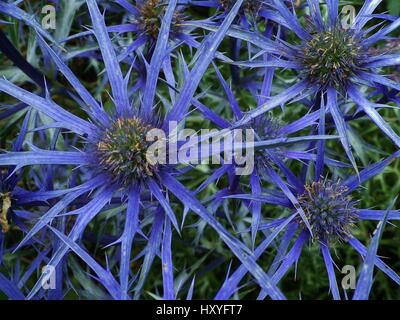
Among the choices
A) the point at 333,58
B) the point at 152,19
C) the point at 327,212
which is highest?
the point at 152,19

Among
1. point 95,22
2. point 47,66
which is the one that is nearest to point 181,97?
point 95,22

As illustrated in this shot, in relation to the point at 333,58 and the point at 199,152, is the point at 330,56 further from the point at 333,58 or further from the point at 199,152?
the point at 199,152

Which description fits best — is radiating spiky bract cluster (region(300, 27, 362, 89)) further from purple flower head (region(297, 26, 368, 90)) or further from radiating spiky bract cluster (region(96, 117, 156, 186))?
radiating spiky bract cluster (region(96, 117, 156, 186))

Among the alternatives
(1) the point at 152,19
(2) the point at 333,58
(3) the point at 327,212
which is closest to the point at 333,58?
(2) the point at 333,58

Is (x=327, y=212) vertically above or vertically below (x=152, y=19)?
Result: below

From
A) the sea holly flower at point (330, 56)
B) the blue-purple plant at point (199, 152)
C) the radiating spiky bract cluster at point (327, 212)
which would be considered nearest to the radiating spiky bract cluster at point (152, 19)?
the blue-purple plant at point (199, 152)

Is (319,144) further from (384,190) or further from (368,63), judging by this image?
(384,190)

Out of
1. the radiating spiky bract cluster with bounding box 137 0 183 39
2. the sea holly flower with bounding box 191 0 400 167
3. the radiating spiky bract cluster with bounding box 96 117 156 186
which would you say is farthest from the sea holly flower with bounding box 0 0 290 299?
the radiating spiky bract cluster with bounding box 137 0 183 39
